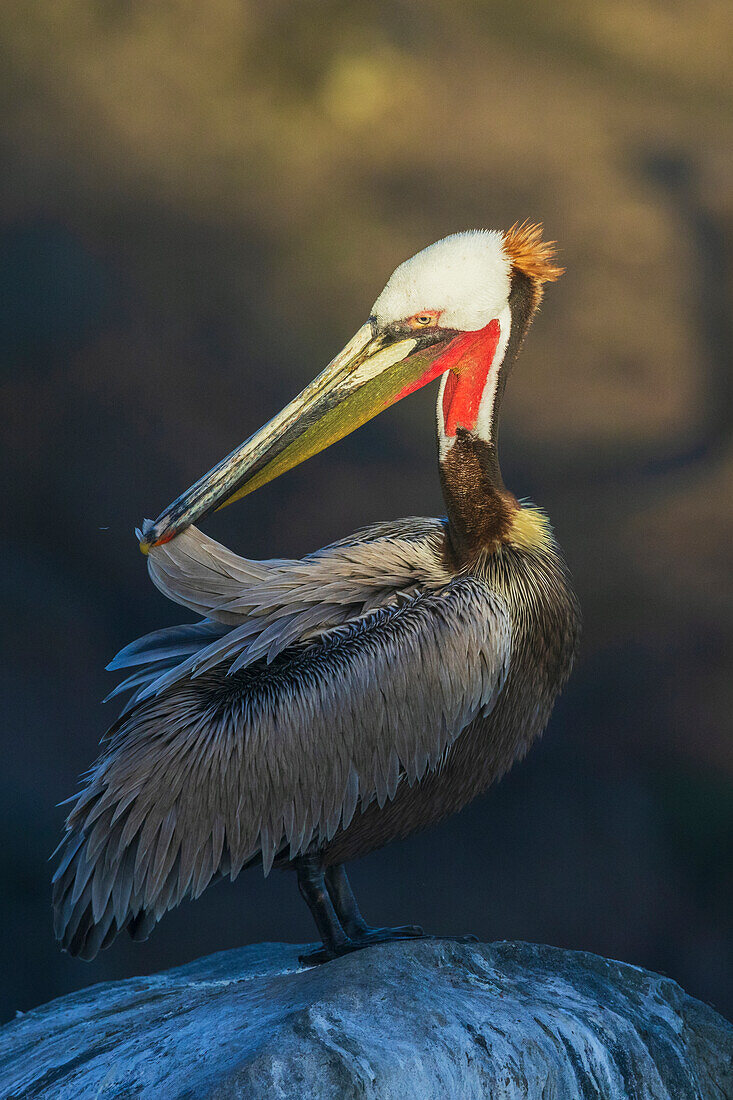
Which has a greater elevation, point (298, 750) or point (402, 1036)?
point (298, 750)

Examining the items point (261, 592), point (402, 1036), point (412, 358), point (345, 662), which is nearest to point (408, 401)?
point (412, 358)

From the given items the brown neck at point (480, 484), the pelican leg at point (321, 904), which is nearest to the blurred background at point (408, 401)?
the brown neck at point (480, 484)

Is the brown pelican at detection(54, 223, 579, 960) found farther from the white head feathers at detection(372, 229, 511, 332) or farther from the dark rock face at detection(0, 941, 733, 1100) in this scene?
the dark rock face at detection(0, 941, 733, 1100)

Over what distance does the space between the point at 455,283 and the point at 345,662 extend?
840 millimetres

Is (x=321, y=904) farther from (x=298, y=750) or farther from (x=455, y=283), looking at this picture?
(x=455, y=283)

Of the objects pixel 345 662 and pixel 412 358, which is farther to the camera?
pixel 412 358

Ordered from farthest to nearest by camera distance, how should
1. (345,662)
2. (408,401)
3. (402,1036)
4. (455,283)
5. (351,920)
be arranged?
(408,401) < (351,920) < (455,283) < (345,662) < (402,1036)

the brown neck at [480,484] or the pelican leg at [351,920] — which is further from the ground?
the brown neck at [480,484]

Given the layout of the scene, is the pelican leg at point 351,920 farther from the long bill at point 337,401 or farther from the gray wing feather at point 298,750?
the long bill at point 337,401

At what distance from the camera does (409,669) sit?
2.09 meters

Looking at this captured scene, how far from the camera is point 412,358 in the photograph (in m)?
2.29

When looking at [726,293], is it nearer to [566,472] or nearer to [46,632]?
[566,472]

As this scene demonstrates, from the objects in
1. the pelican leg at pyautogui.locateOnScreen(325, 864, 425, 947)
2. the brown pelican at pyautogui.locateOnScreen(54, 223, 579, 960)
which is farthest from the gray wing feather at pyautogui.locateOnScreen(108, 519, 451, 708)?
Answer: the pelican leg at pyautogui.locateOnScreen(325, 864, 425, 947)

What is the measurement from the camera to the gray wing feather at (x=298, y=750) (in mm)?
2100
